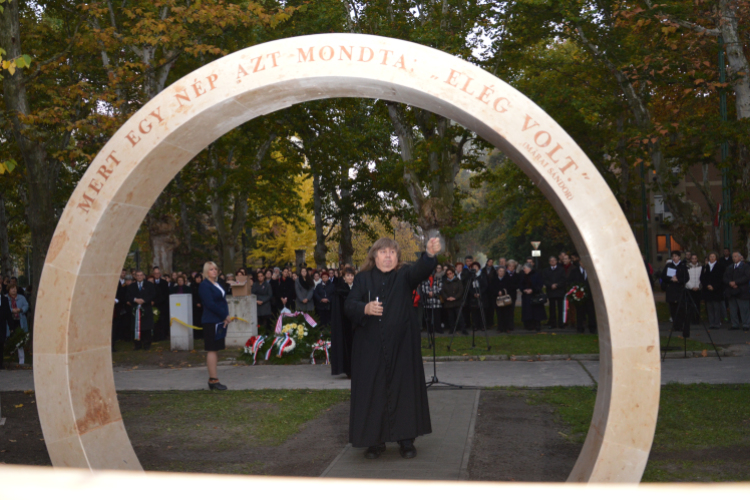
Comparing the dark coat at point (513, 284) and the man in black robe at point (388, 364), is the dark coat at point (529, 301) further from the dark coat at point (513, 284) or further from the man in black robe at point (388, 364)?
the man in black robe at point (388, 364)

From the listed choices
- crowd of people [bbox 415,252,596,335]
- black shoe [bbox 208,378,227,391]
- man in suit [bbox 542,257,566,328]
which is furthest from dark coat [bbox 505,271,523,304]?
black shoe [bbox 208,378,227,391]

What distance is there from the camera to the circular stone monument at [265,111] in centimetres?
450

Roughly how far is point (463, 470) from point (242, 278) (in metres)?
12.0

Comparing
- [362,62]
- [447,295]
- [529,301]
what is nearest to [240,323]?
[447,295]

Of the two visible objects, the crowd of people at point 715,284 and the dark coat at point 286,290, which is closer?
the crowd of people at point 715,284

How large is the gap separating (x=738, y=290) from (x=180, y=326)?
12873 millimetres

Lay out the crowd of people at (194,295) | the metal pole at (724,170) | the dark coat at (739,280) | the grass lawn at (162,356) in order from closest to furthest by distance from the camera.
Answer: the grass lawn at (162,356), the dark coat at (739,280), the crowd of people at (194,295), the metal pole at (724,170)

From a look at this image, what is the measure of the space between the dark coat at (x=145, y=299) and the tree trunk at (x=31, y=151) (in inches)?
110

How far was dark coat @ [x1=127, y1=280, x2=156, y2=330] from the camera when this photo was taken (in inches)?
671

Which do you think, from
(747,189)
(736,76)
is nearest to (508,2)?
(736,76)

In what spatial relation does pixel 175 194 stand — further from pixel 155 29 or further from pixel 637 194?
pixel 637 194

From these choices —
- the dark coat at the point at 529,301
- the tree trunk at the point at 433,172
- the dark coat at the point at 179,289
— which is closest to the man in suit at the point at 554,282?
the dark coat at the point at 529,301

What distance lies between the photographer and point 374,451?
660 cm

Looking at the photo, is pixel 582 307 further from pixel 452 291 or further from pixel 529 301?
pixel 452 291
